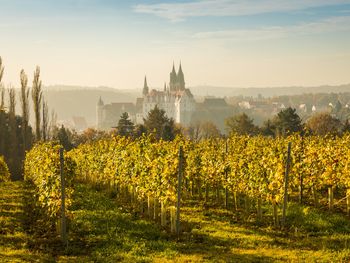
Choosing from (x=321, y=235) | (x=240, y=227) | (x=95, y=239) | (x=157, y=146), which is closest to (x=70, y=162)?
(x=95, y=239)

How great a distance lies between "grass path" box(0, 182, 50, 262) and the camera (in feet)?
39.5

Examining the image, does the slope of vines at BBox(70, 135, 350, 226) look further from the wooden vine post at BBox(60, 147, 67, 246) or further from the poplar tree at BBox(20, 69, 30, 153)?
the poplar tree at BBox(20, 69, 30, 153)

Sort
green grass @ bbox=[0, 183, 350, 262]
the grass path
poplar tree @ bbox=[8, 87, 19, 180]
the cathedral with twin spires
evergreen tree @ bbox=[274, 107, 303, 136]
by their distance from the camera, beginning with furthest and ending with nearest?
the cathedral with twin spires < evergreen tree @ bbox=[274, 107, 303, 136] < poplar tree @ bbox=[8, 87, 19, 180] < green grass @ bbox=[0, 183, 350, 262] < the grass path

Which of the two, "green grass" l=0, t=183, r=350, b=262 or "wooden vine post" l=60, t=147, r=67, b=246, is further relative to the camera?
"wooden vine post" l=60, t=147, r=67, b=246

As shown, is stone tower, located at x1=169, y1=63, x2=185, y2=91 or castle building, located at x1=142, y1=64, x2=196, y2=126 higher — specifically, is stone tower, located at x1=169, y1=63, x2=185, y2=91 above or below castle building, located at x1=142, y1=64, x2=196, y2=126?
above

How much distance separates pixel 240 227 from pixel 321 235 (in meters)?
3.19

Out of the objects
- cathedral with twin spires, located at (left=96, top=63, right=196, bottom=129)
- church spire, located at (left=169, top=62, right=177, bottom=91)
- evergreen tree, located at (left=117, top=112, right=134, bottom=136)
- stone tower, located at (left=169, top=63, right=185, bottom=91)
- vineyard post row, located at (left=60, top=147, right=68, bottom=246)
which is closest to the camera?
vineyard post row, located at (left=60, top=147, right=68, bottom=246)

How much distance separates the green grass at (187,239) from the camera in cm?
1216

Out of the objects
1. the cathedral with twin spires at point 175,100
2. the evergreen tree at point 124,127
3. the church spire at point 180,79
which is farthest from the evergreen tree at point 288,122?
the church spire at point 180,79

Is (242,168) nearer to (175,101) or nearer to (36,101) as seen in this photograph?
(36,101)

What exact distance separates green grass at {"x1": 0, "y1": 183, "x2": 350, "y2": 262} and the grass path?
0.03m

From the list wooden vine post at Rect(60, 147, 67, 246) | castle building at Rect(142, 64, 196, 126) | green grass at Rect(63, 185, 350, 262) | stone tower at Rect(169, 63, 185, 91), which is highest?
stone tower at Rect(169, 63, 185, 91)

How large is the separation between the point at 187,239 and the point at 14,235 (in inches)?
259

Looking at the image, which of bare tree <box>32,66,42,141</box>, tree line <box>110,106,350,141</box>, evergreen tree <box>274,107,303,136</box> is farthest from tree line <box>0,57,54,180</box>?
evergreen tree <box>274,107,303,136</box>
